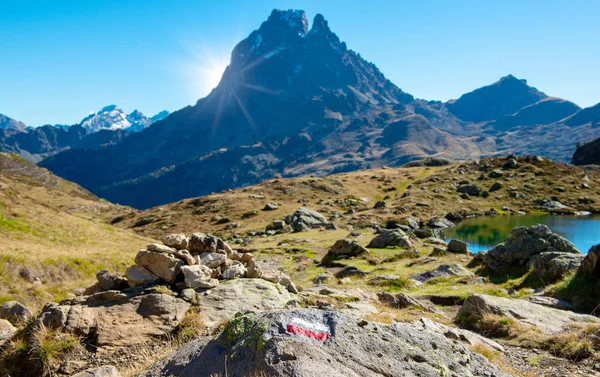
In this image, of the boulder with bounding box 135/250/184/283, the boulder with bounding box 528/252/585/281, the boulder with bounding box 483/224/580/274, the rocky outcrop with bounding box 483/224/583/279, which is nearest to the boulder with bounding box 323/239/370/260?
the rocky outcrop with bounding box 483/224/583/279

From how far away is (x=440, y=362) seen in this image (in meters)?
7.50

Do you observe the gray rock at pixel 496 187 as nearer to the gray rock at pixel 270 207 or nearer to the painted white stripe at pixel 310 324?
the gray rock at pixel 270 207

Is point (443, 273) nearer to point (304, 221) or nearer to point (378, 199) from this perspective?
point (304, 221)

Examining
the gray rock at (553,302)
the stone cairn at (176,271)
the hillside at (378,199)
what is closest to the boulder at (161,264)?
the stone cairn at (176,271)

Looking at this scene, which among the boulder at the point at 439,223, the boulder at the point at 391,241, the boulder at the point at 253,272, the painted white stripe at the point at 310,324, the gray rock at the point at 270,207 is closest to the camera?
the painted white stripe at the point at 310,324

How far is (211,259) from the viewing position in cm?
1719

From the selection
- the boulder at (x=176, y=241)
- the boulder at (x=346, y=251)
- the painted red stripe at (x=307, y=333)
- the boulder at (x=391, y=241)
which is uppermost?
the painted red stripe at (x=307, y=333)

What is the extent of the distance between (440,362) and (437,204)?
108411mm

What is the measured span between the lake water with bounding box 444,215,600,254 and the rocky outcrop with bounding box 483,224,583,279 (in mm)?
32608

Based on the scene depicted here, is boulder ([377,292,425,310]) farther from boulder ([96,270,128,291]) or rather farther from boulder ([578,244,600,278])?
boulder ([96,270,128,291])

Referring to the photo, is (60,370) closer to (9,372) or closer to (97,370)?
(9,372)

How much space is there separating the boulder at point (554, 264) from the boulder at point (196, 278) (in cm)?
2131

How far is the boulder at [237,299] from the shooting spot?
43.7ft

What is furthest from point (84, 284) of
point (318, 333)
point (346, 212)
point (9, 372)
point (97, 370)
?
point (346, 212)
